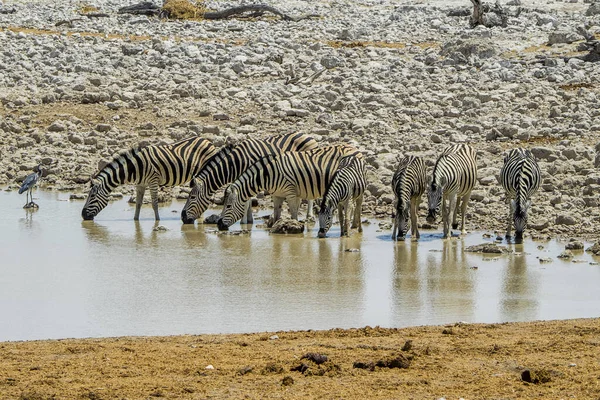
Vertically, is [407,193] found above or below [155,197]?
above

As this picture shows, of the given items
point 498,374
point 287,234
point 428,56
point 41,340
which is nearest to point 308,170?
point 287,234

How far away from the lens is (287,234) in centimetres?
1558

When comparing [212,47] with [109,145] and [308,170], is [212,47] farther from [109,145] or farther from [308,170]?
[308,170]

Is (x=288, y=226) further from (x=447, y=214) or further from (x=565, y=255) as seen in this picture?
(x=565, y=255)

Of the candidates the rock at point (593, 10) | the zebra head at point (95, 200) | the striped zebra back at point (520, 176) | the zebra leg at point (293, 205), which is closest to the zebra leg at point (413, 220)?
the striped zebra back at point (520, 176)

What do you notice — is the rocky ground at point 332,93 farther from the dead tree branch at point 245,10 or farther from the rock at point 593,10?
the dead tree branch at point 245,10

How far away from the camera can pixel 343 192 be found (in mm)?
15336

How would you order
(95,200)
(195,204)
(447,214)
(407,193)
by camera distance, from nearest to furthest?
(407,193)
(447,214)
(195,204)
(95,200)

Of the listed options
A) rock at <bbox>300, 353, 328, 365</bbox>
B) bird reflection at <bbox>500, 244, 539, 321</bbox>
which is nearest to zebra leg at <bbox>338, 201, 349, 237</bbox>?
bird reflection at <bbox>500, 244, 539, 321</bbox>

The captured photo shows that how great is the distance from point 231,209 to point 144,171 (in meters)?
1.98

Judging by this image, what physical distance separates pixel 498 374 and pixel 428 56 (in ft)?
61.8

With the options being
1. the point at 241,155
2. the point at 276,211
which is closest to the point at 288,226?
the point at 276,211

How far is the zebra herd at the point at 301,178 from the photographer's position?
15.2 m

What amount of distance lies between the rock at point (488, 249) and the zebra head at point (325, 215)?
205cm
